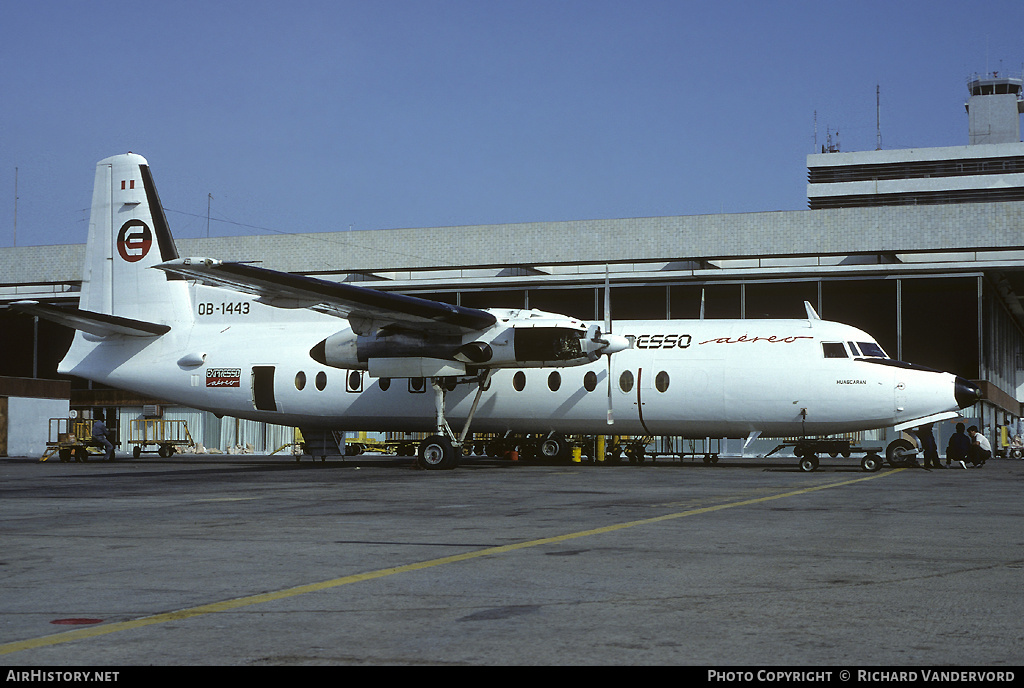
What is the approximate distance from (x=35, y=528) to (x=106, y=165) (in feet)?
75.1

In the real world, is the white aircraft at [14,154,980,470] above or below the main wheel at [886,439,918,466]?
above

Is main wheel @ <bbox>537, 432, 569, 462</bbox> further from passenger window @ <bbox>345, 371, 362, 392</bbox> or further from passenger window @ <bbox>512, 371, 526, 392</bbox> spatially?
passenger window @ <bbox>345, 371, 362, 392</bbox>

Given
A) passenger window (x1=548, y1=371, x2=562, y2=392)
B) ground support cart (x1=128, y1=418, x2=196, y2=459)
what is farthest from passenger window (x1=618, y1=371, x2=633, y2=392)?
ground support cart (x1=128, y1=418, x2=196, y2=459)

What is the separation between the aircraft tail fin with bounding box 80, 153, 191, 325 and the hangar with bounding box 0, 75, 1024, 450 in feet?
61.7

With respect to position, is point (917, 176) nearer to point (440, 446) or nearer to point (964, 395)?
point (964, 395)

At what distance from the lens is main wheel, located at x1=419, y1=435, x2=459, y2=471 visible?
25.5m

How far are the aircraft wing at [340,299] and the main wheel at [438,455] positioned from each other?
9.45 feet

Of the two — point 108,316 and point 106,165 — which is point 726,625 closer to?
point 108,316

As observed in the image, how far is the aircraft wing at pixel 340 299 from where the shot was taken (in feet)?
68.5

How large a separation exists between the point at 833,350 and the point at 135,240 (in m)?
21.0

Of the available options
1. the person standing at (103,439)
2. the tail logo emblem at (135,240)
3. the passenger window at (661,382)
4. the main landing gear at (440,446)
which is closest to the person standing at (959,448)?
the passenger window at (661,382)

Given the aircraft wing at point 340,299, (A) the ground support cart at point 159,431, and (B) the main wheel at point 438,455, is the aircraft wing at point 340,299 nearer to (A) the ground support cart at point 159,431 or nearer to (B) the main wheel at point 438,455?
(B) the main wheel at point 438,455
